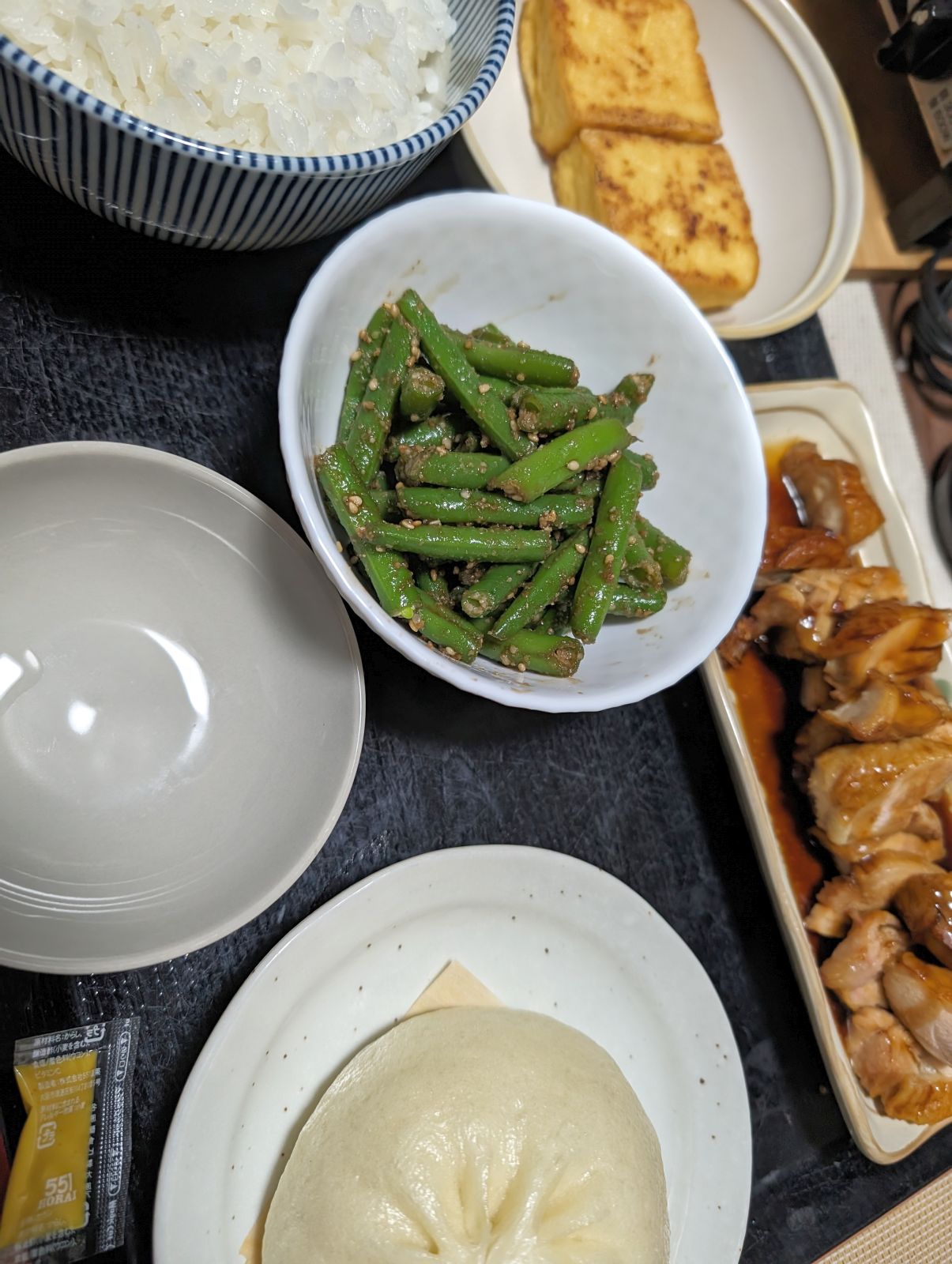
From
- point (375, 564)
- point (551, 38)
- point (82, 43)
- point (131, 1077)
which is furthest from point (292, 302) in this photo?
point (131, 1077)

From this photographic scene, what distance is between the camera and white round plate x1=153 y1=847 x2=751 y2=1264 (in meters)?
1.21

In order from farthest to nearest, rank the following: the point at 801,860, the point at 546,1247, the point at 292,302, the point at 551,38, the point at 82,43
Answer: the point at 551,38
the point at 801,860
the point at 292,302
the point at 546,1247
the point at 82,43

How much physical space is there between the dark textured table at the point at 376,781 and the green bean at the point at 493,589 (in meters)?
0.27

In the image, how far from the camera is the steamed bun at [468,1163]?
1.17 m

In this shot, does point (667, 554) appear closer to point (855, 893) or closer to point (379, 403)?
point (379, 403)

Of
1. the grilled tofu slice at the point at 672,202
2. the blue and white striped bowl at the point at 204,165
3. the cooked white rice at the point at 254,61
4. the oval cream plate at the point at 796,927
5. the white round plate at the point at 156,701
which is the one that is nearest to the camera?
the blue and white striped bowl at the point at 204,165

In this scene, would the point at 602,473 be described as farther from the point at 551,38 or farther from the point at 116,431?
the point at 551,38

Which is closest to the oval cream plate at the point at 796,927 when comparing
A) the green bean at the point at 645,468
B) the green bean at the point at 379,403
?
the green bean at the point at 645,468

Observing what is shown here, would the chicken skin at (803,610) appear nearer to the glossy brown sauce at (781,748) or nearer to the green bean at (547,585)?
the glossy brown sauce at (781,748)

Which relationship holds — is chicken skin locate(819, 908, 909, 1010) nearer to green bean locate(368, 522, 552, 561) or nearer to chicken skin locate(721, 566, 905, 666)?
chicken skin locate(721, 566, 905, 666)

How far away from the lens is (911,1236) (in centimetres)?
163

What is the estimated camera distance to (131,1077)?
1.18 metres

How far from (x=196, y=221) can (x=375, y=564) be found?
0.48 m

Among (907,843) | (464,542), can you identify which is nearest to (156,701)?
(464,542)
